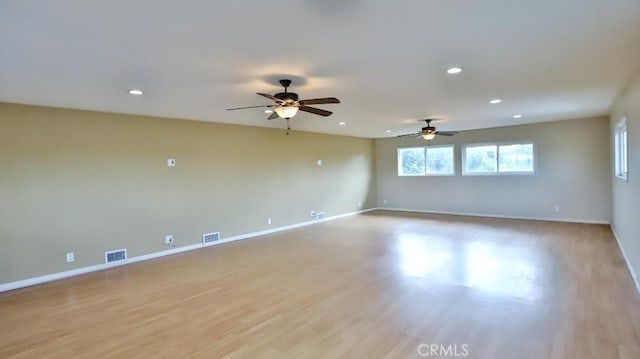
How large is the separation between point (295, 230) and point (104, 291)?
409cm

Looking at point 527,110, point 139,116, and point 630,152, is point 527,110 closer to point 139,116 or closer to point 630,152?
point 630,152

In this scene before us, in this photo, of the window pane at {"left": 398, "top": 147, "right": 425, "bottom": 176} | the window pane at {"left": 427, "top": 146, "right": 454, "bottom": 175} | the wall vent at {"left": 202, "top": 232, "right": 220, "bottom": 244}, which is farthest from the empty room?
the window pane at {"left": 398, "top": 147, "right": 425, "bottom": 176}

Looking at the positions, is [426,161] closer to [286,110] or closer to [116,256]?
[286,110]

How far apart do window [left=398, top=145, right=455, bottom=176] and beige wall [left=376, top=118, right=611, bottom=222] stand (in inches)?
7.2

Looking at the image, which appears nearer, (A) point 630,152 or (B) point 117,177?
(A) point 630,152

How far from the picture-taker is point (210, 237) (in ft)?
20.7

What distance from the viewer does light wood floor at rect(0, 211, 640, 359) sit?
261 centimetres

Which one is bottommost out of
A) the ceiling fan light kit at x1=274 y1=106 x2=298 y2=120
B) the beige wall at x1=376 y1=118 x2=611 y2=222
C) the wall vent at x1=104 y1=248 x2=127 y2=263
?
the wall vent at x1=104 y1=248 x2=127 y2=263

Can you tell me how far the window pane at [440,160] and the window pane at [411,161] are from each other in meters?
0.24

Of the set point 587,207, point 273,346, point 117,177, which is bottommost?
point 273,346

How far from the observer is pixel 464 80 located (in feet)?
12.2

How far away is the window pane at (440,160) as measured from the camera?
367 inches

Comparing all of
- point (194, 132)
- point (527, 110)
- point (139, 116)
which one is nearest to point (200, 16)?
point (139, 116)

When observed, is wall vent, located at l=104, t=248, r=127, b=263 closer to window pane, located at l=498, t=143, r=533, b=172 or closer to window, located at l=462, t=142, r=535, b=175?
→ window, located at l=462, t=142, r=535, b=175
